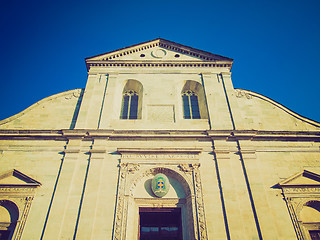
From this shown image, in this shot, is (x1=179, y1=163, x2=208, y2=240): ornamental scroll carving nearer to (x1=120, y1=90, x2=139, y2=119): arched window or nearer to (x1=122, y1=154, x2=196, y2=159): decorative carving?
(x1=122, y1=154, x2=196, y2=159): decorative carving

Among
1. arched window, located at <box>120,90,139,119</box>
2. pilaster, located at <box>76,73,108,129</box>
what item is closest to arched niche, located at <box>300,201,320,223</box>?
arched window, located at <box>120,90,139,119</box>

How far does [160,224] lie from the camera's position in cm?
1031

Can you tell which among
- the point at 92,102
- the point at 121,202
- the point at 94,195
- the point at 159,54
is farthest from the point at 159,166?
the point at 159,54

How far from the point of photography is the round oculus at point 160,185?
9719 mm

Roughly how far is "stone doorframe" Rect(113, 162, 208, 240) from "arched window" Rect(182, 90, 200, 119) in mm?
3642

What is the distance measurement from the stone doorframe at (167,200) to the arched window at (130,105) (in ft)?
11.7

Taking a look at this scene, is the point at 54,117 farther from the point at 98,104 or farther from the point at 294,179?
the point at 294,179

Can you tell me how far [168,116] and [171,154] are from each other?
2.50m

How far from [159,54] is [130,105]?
4.77 m

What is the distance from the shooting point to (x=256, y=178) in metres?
9.92

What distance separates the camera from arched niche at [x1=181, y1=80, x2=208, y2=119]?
42.2 ft

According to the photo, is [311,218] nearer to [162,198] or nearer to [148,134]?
[162,198]

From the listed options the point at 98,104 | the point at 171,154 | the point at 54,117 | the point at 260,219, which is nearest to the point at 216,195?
the point at 260,219

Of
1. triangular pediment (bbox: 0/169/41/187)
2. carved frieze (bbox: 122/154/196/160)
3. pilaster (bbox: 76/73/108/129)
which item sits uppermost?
pilaster (bbox: 76/73/108/129)
